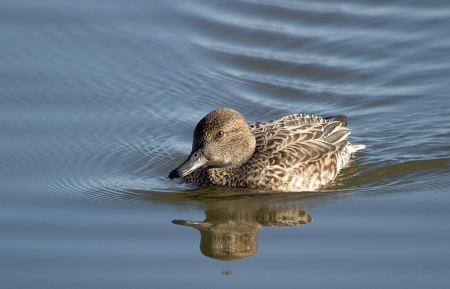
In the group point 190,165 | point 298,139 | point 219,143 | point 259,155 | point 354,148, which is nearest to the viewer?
point 190,165

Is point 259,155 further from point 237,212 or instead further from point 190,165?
point 237,212

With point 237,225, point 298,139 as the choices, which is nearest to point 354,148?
point 298,139

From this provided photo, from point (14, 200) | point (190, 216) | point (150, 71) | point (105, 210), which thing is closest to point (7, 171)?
point (14, 200)

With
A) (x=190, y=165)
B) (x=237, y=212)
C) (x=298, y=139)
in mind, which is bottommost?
(x=237, y=212)

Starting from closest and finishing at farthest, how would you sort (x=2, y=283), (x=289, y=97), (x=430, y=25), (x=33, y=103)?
(x=2, y=283)
(x=33, y=103)
(x=289, y=97)
(x=430, y=25)

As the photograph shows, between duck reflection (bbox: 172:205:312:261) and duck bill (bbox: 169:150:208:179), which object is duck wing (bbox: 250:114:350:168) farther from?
duck reflection (bbox: 172:205:312:261)

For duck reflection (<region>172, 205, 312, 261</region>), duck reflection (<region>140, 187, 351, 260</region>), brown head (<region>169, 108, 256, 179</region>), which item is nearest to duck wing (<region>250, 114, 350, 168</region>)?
brown head (<region>169, 108, 256, 179</region>)

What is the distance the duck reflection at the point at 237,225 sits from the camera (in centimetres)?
992

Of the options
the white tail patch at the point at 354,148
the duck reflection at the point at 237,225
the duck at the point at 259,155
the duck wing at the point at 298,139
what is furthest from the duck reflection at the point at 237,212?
the white tail patch at the point at 354,148

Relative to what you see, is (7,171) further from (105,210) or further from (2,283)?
(2,283)

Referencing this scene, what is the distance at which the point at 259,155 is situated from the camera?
11.9 m

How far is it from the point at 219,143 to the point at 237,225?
4.34 ft

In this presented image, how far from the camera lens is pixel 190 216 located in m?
10.8

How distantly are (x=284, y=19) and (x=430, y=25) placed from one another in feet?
8.27
